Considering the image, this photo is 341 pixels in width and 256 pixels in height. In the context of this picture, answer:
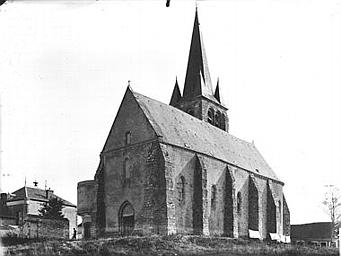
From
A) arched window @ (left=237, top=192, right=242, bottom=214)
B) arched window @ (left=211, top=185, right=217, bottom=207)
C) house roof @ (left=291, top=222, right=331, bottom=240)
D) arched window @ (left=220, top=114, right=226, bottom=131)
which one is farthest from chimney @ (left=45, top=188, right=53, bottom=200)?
house roof @ (left=291, top=222, right=331, bottom=240)

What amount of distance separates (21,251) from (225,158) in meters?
26.4

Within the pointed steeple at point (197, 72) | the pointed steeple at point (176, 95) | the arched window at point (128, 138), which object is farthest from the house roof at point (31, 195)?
the arched window at point (128, 138)

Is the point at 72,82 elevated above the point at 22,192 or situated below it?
above

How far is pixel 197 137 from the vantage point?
34.6 meters

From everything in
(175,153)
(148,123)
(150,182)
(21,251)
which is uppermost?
(148,123)

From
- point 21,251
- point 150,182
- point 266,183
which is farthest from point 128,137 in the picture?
point 21,251

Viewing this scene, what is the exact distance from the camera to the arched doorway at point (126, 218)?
92.2 feet

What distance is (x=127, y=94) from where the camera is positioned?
30906 mm

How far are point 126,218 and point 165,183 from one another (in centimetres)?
375

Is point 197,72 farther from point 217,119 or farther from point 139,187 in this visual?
point 139,187

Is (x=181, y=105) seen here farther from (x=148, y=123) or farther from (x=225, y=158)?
(x=148, y=123)

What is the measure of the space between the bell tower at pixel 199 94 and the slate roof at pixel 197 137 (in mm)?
4423

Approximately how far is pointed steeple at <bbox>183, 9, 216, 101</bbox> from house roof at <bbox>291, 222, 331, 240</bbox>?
17.8m

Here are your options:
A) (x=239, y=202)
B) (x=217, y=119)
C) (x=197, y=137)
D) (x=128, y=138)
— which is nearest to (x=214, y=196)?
(x=239, y=202)
